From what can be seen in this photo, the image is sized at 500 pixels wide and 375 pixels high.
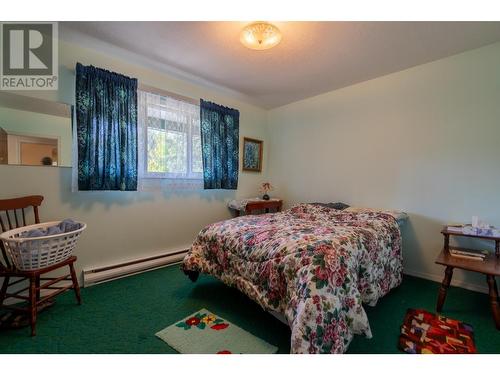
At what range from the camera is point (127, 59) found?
2332 mm

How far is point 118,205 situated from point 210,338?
65.4 inches

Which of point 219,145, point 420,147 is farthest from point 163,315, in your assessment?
point 420,147

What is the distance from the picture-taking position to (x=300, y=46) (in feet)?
6.81

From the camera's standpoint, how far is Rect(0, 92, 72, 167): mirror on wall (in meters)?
1.78

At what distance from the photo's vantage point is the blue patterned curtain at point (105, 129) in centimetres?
204

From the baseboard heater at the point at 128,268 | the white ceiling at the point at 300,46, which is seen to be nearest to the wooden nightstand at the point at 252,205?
the baseboard heater at the point at 128,268

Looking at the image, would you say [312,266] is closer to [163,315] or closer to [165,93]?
[163,315]

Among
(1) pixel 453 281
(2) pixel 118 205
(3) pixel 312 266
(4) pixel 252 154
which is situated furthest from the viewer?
(4) pixel 252 154

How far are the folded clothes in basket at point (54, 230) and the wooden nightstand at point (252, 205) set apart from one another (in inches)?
73.8

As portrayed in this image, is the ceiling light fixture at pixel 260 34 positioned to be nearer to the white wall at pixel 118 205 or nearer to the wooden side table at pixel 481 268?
the white wall at pixel 118 205

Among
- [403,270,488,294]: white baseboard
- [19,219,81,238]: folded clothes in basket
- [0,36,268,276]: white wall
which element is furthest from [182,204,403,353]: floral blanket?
[19,219,81,238]: folded clothes in basket

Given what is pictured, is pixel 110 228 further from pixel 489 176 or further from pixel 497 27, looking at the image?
pixel 497 27

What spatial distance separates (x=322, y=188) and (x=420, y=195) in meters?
1.15

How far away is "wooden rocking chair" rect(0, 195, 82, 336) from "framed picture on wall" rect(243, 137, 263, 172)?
2.47 m
